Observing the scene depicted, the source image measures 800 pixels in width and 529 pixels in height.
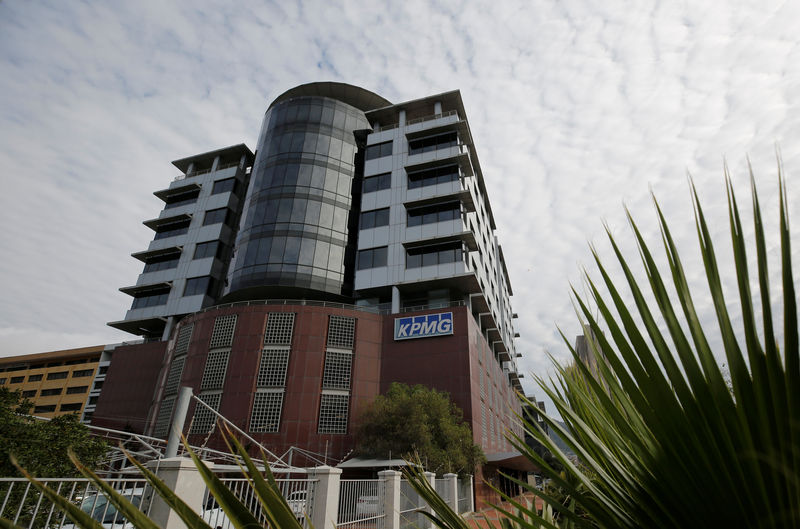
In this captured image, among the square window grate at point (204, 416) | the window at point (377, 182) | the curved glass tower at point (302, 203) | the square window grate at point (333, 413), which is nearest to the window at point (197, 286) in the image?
the curved glass tower at point (302, 203)

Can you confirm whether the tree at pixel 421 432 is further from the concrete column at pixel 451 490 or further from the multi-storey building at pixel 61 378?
the multi-storey building at pixel 61 378

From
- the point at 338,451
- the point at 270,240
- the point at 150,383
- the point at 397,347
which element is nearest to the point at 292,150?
the point at 270,240

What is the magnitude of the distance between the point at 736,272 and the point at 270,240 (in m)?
33.4

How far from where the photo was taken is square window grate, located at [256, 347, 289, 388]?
26.7 meters

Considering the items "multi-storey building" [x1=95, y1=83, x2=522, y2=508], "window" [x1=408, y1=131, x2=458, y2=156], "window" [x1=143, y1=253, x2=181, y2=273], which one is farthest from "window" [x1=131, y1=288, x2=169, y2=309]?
"window" [x1=408, y1=131, x2=458, y2=156]

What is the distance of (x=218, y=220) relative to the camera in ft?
130

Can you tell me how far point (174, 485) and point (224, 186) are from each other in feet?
135

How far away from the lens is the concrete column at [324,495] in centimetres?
791

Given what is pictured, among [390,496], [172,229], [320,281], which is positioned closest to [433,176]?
[320,281]

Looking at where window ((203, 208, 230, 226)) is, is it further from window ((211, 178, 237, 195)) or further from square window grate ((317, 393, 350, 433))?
square window grate ((317, 393, 350, 433))

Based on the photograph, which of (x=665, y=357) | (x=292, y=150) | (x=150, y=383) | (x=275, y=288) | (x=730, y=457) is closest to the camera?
(x=730, y=457)

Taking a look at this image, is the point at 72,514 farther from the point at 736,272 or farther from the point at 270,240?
the point at 270,240

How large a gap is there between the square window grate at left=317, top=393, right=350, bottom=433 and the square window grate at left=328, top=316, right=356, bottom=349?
3.37 meters

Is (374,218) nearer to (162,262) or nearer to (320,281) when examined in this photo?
(320,281)
